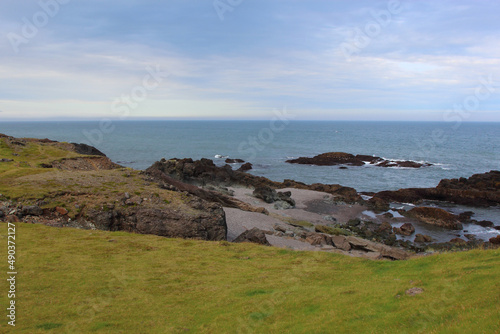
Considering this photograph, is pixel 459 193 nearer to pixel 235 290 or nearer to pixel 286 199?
pixel 286 199

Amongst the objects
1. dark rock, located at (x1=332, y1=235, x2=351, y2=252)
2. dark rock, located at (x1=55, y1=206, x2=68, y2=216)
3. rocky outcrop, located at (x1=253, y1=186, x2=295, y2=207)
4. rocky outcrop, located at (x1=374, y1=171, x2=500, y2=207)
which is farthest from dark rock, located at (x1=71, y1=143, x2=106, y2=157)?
rocky outcrop, located at (x1=374, y1=171, x2=500, y2=207)

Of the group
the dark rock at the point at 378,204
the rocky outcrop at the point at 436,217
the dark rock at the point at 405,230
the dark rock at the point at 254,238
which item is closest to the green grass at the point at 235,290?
the dark rock at the point at 254,238

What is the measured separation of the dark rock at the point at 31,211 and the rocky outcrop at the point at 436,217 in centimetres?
4640

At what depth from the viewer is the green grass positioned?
10.5 metres

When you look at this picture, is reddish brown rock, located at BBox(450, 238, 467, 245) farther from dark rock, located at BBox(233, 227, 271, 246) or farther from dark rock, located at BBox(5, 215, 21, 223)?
dark rock, located at BBox(5, 215, 21, 223)

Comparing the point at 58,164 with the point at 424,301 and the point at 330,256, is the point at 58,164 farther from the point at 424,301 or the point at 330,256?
the point at 424,301

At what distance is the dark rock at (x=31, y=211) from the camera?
23.5 metres

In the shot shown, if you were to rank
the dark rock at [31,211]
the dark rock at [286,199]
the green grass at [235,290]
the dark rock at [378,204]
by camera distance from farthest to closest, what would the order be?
the dark rock at [378,204] → the dark rock at [286,199] → the dark rock at [31,211] → the green grass at [235,290]

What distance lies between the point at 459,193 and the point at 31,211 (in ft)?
209

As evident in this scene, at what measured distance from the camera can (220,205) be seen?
31016 mm

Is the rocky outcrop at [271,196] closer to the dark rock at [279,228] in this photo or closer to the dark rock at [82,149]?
the dark rock at [279,228]

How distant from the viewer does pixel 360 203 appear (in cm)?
5797

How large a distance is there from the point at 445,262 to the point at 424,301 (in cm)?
559

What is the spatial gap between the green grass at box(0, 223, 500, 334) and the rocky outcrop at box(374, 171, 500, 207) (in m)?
46.1
